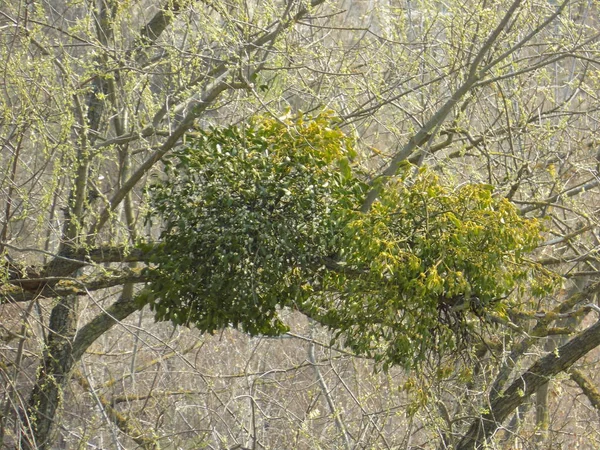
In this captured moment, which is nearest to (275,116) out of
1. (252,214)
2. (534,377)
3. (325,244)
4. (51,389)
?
(252,214)

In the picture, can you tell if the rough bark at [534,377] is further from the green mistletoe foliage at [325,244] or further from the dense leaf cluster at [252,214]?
the dense leaf cluster at [252,214]

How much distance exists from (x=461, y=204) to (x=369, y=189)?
0.40 m

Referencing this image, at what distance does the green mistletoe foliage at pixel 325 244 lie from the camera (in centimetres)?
321

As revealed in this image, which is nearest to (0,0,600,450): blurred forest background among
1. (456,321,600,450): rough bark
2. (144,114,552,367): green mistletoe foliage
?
(456,321,600,450): rough bark

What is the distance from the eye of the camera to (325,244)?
3.40 meters

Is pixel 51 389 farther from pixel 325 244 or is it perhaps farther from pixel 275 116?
pixel 275 116

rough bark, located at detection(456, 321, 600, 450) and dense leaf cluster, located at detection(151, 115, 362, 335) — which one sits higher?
dense leaf cluster, located at detection(151, 115, 362, 335)

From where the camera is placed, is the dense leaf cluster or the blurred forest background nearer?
the dense leaf cluster

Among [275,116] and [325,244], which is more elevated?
[275,116]

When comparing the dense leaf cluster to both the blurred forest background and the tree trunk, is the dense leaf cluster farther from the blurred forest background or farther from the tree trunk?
the tree trunk

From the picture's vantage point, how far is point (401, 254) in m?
3.19

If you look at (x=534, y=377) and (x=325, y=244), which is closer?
(x=325, y=244)

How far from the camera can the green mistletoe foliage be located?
321cm

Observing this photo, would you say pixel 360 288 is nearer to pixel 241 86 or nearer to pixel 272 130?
pixel 272 130
